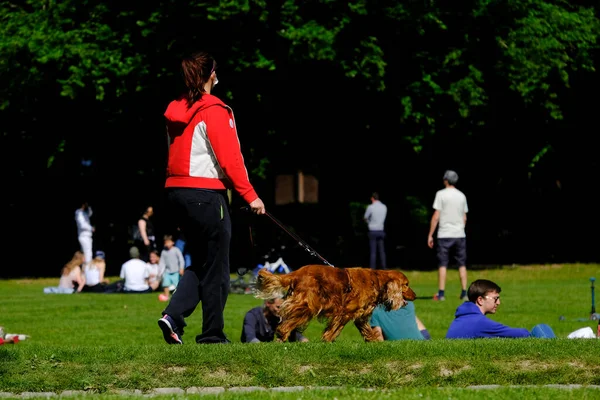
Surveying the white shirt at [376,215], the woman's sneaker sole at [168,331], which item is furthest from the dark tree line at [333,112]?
the woman's sneaker sole at [168,331]

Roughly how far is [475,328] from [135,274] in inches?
525

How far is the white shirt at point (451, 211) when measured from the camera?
1942 centimetres

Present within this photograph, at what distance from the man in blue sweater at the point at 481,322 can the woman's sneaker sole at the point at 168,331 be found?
266 centimetres

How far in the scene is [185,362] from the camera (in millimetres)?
7773

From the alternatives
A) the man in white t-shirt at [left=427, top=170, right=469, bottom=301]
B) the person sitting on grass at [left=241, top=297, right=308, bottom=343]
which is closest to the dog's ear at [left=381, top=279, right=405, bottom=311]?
the person sitting on grass at [left=241, top=297, right=308, bottom=343]

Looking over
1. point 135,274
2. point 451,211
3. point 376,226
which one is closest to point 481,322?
point 451,211

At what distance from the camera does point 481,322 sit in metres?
10.3

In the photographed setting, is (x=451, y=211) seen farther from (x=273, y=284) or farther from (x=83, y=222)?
(x=83, y=222)

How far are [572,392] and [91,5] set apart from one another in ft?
73.7

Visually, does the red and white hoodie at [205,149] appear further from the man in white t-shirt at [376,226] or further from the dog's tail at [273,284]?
the man in white t-shirt at [376,226]

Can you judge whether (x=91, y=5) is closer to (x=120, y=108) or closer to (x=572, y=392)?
(x=120, y=108)

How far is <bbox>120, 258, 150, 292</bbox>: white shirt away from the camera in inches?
891

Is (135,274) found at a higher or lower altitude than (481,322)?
higher

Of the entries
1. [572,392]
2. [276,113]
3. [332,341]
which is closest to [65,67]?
[276,113]
